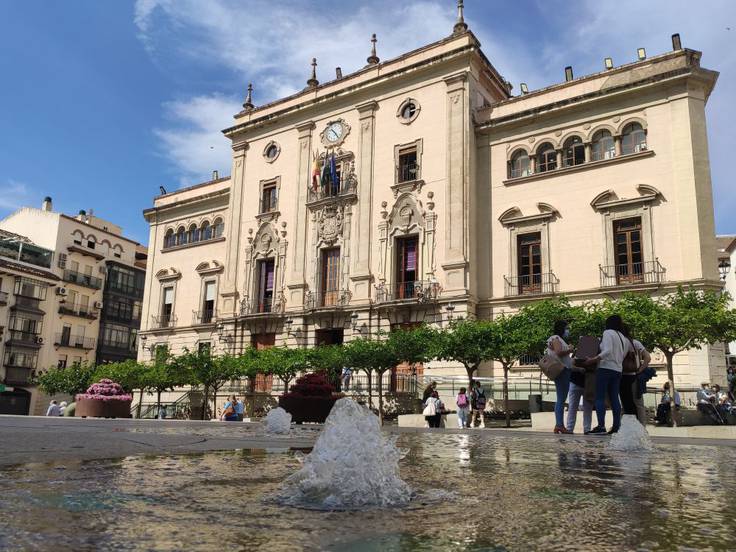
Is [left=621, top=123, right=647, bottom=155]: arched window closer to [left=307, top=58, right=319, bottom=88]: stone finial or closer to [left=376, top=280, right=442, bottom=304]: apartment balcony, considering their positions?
[left=376, top=280, right=442, bottom=304]: apartment balcony

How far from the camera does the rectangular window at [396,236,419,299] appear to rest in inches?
1030

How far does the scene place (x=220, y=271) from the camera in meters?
34.0

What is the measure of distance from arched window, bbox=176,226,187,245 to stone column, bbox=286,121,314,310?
9.84 m

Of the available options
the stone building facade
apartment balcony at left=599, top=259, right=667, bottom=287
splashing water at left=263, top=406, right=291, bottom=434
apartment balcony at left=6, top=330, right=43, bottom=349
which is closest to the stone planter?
the stone building facade

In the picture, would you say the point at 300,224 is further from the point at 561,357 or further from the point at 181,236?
the point at 561,357

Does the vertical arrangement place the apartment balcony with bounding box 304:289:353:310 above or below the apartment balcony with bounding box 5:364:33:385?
above

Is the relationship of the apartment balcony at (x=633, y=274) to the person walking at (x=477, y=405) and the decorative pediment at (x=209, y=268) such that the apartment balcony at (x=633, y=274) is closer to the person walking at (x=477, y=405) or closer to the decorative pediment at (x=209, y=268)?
the person walking at (x=477, y=405)

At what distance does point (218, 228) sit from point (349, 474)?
34493mm

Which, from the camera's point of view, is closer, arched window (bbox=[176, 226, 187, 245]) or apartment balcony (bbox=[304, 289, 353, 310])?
apartment balcony (bbox=[304, 289, 353, 310])

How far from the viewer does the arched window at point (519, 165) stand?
2536 centimetres

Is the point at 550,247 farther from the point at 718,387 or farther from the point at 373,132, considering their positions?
the point at 373,132

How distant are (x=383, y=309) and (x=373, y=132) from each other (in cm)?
838

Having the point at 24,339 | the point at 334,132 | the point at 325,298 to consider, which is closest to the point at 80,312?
the point at 24,339

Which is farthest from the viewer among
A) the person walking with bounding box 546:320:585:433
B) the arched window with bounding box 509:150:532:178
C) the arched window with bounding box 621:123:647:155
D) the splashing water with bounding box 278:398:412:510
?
the arched window with bounding box 509:150:532:178
